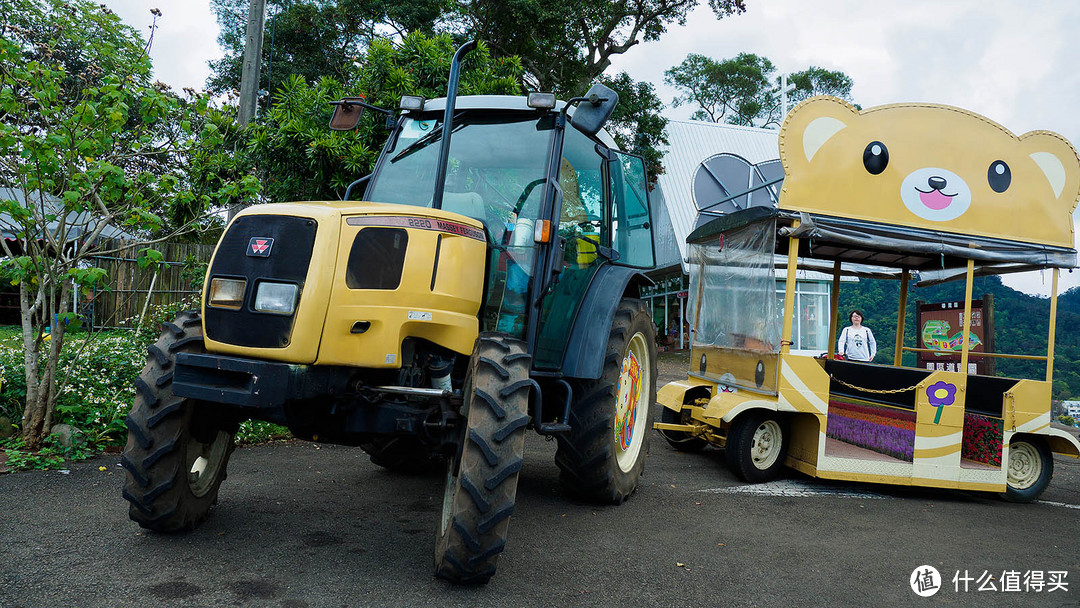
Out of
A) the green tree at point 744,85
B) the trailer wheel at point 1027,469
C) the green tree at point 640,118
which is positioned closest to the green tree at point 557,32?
the green tree at point 640,118

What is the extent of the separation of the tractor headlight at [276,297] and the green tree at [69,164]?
7.81 feet

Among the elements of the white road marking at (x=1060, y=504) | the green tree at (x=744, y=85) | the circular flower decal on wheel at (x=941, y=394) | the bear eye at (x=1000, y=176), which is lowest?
the white road marking at (x=1060, y=504)

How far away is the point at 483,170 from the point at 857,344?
6660 mm

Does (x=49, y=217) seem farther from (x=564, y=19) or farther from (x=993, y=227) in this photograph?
(x=564, y=19)

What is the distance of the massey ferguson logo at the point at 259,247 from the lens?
323cm

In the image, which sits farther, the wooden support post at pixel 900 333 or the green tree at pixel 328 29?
the green tree at pixel 328 29

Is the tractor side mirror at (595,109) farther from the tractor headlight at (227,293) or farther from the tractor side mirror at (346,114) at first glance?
the tractor headlight at (227,293)

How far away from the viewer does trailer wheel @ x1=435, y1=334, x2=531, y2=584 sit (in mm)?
2963

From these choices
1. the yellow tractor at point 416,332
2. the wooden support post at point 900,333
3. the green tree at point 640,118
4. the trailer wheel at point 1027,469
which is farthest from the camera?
the green tree at point 640,118

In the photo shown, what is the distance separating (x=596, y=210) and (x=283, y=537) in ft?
9.21

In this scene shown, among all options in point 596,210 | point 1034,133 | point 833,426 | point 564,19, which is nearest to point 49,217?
point 596,210

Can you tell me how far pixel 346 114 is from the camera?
14.2 feet

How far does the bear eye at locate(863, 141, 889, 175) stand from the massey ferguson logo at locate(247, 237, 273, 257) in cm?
485

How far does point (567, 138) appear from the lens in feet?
14.5
